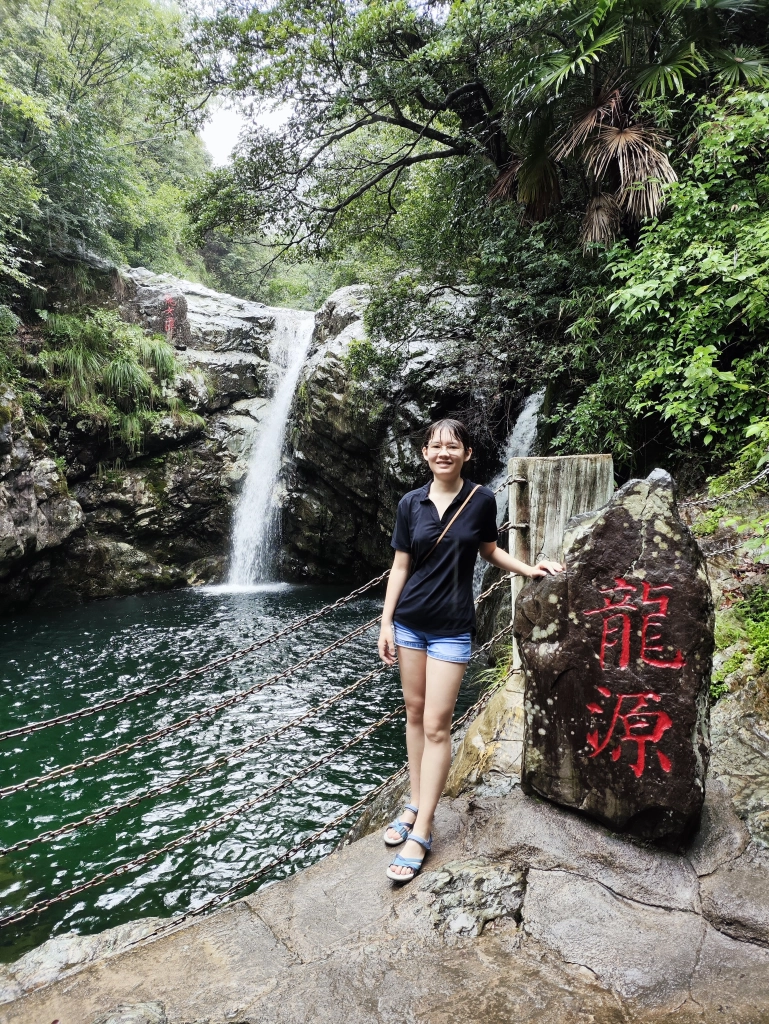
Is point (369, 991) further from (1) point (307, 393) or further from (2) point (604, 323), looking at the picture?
(1) point (307, 393)

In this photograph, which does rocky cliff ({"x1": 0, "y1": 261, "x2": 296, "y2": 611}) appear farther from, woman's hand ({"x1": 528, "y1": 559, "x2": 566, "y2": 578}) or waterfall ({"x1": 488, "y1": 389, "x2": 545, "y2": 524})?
woman's hand ({"x1": 528, "y1": 559, "x2": 566, "y2": 578})

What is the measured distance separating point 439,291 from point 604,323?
2961 millimetres

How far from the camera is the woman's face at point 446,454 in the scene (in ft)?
7.48

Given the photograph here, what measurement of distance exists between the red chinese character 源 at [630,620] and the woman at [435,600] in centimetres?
25

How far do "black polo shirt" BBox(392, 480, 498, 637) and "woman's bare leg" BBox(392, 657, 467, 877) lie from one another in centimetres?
17

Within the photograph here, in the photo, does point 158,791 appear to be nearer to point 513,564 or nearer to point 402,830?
point 402,830

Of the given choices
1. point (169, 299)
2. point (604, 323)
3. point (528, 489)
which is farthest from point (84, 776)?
point (169, 299)

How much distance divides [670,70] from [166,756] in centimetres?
820

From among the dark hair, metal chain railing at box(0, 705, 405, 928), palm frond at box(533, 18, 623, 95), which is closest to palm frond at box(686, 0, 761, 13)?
palm frond at box(533, 18, 623, 95)

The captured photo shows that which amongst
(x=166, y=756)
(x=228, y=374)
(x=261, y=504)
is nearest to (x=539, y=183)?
(x=166, y=756)

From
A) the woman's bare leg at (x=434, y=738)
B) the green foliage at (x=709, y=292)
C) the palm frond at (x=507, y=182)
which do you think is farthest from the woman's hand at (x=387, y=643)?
the palm frond at (x=507, y=182)

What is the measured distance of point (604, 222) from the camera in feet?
18.7

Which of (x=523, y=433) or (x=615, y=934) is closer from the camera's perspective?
(x=615, y=934)

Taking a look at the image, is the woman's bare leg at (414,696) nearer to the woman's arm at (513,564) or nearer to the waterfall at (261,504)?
the woman's arm at (513,564)
